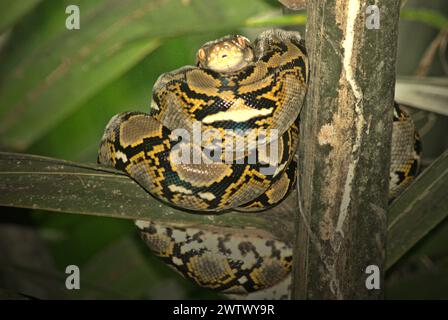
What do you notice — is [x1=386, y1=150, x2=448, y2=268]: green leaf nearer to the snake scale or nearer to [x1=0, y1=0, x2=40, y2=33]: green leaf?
the snake scale

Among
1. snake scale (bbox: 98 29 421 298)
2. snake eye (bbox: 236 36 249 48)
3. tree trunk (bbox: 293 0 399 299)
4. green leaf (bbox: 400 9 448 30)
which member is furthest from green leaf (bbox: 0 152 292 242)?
green leaf (bbox: 400 9 448 30)

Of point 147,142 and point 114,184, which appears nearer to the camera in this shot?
point 114,184

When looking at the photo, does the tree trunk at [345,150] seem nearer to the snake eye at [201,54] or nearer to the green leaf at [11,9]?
the snake eye at [201,54]

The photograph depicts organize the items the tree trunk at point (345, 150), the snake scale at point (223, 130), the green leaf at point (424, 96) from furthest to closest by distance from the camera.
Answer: the green leaf at point (424, 96)
the snake scale at point (223, 130)
the tree trunk at point (345, 150)

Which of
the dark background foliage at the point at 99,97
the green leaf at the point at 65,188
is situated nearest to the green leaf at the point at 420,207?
the dark background foliage at the point at 99,97

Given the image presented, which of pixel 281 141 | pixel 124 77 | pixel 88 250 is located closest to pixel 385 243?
pixel 281 141

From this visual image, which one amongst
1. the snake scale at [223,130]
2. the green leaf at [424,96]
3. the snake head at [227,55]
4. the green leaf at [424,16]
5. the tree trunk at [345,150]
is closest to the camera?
the tree trunk at [345,150]
